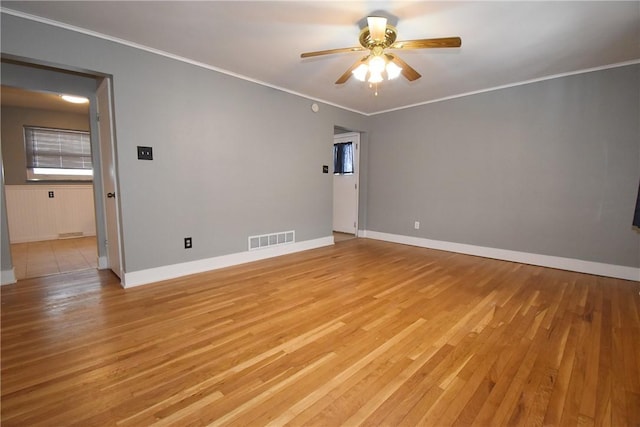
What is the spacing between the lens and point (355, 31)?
8.44 feet

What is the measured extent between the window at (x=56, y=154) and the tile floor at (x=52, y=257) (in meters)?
1.35

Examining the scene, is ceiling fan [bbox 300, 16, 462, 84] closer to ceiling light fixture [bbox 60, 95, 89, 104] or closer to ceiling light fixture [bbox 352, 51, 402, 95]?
ceiling light fixture [bbox 352, 51, 402, 95]

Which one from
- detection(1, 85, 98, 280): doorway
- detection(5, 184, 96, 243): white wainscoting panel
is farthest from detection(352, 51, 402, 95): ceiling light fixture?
detection(5, 184, 96, 243): white wainscoting panel

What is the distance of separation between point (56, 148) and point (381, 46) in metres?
6.53

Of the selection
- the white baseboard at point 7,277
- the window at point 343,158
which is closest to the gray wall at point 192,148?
the white baseboard at point 7,277

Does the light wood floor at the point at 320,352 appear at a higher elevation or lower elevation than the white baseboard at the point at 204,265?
lower

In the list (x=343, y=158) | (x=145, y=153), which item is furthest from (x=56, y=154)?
(x=343, y=158)

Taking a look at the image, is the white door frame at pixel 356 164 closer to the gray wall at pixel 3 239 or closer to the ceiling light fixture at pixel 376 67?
the ceiling light fixture at pixel 376 67

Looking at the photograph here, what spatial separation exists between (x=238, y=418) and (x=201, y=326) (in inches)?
39.4

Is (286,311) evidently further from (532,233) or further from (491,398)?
(532,233)

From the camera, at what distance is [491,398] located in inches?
57.5

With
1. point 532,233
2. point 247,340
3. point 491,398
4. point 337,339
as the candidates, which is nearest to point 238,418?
point 247,340

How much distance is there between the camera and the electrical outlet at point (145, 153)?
2944 mm

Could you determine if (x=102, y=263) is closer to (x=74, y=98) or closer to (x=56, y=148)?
(x=74, y=98)
